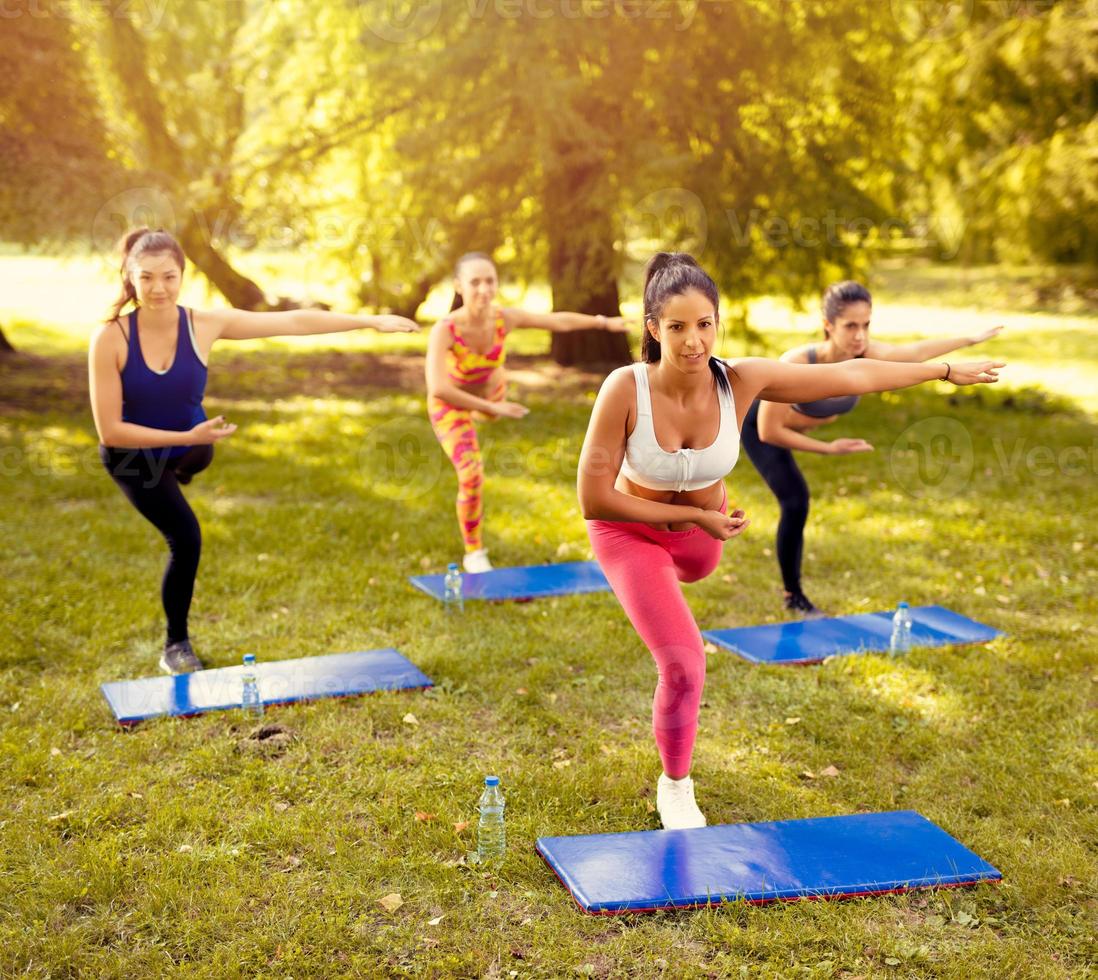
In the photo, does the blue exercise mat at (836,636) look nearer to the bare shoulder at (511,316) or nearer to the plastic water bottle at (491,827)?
the plastic water bottle at (491,827)

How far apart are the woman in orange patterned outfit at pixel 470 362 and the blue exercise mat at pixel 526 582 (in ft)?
1.01

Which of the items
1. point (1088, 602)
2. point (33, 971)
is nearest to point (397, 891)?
point (33, 971)

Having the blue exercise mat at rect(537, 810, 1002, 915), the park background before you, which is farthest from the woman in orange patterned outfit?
the blue exercise mat at rect(537, 810, 1002, 915)

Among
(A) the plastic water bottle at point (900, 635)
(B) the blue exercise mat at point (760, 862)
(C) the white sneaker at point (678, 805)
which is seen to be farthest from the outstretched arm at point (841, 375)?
(A) the plastic water bottle at point (900, 635)

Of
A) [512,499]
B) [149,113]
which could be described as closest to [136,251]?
[512,499]

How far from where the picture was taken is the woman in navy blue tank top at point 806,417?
20.2 ft

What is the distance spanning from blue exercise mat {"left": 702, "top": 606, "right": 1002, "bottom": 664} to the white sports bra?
2248 mm

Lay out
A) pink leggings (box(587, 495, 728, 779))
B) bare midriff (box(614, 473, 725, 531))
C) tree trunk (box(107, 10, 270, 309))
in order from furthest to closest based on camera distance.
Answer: tree trunk (box(107, 10, 270, 309)), bare midriff (box(614, 473, 725, 531)), pink leggings (box(587, 495, 728, 779))

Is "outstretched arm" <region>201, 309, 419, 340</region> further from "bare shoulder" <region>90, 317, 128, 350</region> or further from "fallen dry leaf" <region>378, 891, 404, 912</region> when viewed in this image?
"fallen dry leaf" <region>378, 891, 404, 912</region>

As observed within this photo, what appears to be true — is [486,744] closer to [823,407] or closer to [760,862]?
[760,862]

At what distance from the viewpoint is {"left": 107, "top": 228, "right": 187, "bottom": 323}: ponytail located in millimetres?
5539

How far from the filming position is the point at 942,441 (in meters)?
12.7

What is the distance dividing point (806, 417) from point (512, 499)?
3.74 meters

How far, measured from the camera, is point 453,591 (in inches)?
288
